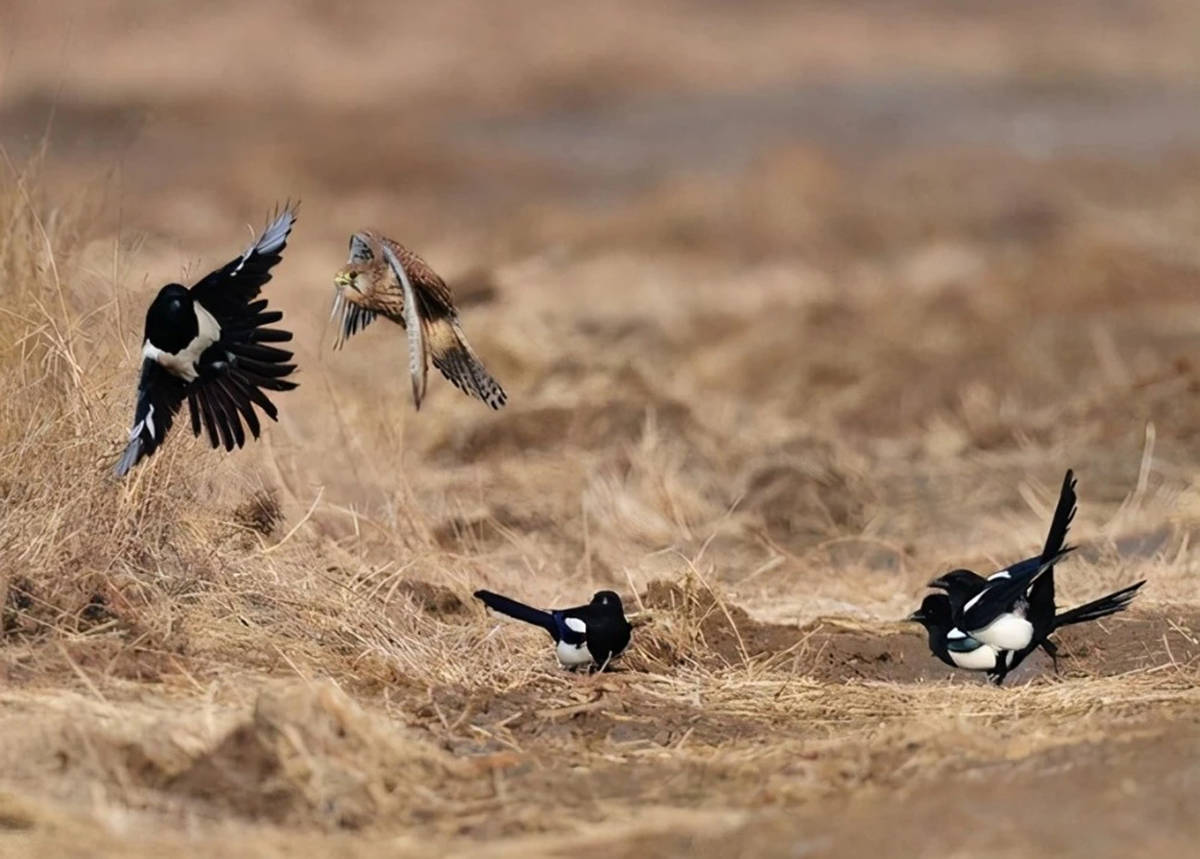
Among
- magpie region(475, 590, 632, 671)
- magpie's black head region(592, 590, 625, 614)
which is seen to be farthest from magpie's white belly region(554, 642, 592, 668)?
magpie's black head region(592, 590, 625, 614)

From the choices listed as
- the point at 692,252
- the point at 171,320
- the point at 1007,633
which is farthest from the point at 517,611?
the point at 692,252

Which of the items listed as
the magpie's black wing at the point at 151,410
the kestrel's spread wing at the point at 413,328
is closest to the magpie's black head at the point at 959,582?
Answer: the kestrel's spread wing at the point at 413,328

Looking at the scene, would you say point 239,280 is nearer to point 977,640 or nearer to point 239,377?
point 239,377

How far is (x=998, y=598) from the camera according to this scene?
6.72 metres

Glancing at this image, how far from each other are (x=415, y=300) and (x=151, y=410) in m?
0.84

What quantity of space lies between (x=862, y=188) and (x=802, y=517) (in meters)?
14.2

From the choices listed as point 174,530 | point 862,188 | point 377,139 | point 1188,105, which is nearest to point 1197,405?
point 174,530

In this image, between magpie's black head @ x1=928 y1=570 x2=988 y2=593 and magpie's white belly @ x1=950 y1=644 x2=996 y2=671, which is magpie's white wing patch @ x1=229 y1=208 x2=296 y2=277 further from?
magpie's white belly @ x1=950 y1=644 x2=996 y2=671

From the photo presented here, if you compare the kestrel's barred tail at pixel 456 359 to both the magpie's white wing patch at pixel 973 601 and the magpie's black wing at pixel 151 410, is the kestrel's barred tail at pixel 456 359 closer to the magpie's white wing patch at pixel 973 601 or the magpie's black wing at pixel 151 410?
the magpie's black wing at pixel 151 410

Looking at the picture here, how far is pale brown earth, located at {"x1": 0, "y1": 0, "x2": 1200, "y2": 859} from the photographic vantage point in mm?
5223

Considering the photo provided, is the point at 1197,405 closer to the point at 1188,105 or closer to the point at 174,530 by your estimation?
the point at 174,530

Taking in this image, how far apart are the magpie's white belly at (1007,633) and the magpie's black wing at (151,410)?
2471mm

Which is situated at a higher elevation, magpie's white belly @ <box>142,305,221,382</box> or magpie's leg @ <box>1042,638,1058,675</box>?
magpie's white belly @ <box>142,305,221,382</box>

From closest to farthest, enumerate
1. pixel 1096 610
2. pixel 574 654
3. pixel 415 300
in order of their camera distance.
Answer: pixel 415 300 < pixel 574 654 < pixel 1096 610
